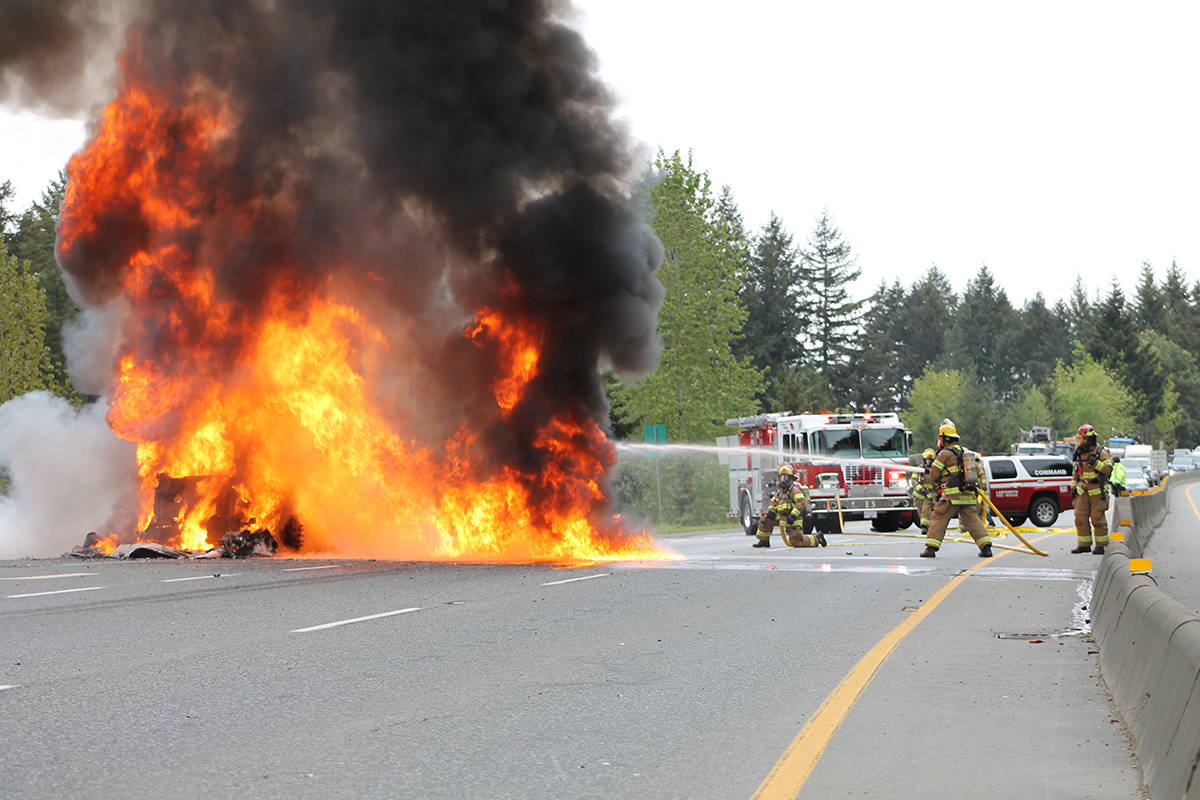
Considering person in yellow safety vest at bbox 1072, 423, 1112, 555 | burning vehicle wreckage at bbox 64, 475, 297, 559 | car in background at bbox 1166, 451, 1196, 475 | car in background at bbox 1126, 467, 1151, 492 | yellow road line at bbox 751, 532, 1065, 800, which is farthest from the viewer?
car in background at bbox 1166, 451, 1196, 475

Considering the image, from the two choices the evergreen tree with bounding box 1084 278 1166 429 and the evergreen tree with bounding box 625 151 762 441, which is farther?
the evergreen tree with bounding box 1084 278 1166 429

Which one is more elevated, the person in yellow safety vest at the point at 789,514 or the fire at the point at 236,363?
the fire at the point at 236,363

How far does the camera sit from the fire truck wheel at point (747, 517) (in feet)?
96.4

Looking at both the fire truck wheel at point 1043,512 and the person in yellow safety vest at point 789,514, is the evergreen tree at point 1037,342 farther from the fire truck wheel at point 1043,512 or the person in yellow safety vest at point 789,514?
the person in yellow safety vest at point 789,514

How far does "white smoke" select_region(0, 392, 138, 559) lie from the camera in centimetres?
2555

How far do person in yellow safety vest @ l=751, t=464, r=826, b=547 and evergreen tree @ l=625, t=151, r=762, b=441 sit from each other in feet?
89.9

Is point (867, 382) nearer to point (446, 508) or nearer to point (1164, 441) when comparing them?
point (1164, 441)

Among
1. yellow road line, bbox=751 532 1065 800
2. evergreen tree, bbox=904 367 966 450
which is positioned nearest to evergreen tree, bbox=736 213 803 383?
evergreen tree, bbox=904 367 966 450

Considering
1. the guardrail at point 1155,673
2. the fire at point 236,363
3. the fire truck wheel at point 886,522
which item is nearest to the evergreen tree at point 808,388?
the fire truck wheel at point 886,522

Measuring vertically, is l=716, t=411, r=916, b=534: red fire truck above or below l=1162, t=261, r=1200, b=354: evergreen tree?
below

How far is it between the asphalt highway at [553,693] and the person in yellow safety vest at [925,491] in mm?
7119

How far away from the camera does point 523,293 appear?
21562 millimetres

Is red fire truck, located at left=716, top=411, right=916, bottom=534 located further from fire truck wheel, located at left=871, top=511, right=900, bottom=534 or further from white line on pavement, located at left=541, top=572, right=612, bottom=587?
white line on pavement, located at left=541, top=572, right=612, bottom=587

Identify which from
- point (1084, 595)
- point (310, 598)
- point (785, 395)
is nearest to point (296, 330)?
point (310, 598)
